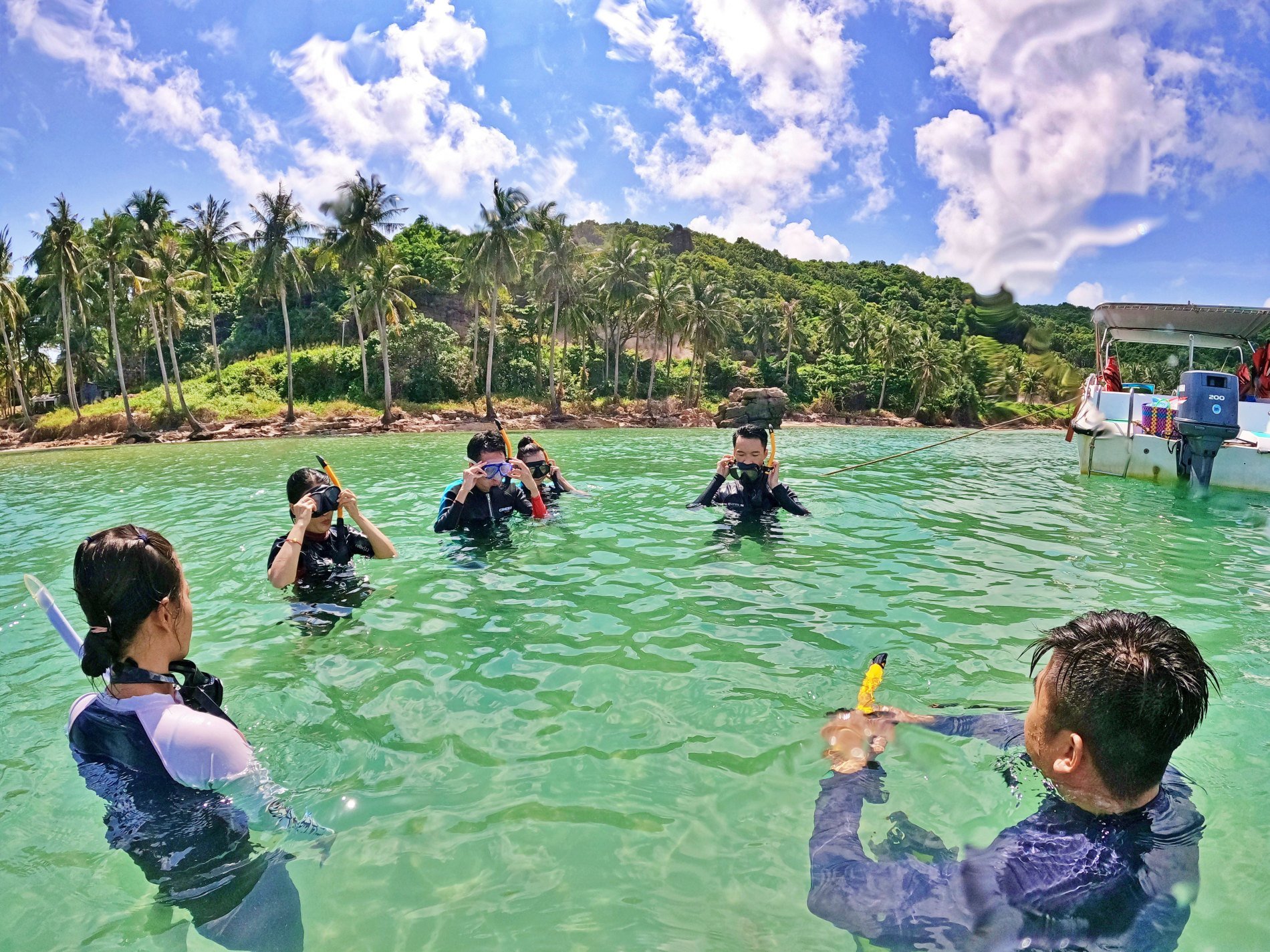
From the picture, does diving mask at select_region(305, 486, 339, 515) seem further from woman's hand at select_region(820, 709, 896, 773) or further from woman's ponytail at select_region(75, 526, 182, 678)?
woman's hand at select_region(820, 709, 896, 773)

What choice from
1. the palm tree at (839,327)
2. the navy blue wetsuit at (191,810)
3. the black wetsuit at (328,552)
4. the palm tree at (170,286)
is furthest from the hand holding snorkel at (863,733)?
the palm tree at (839,327)

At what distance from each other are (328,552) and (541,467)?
4.38 meters

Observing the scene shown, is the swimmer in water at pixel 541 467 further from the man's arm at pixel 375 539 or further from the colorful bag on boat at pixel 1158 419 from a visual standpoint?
the colorful bag on boat at pixel 1158 419

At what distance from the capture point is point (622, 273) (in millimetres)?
49719

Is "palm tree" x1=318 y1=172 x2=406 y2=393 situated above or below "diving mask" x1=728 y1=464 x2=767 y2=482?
above

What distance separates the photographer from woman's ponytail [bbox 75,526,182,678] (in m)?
2.32

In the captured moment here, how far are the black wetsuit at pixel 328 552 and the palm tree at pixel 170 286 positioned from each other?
37.2m

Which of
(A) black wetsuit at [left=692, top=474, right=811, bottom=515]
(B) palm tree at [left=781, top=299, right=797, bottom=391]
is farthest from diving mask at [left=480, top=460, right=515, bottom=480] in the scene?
(B) palm tree at [left=781, top=299, right=797, bottom=391]

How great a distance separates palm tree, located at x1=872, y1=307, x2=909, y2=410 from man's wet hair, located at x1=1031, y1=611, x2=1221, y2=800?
5894 centimetres

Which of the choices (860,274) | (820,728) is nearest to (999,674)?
(820,728)

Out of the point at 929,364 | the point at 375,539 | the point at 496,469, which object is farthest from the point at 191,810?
the point at 929,364

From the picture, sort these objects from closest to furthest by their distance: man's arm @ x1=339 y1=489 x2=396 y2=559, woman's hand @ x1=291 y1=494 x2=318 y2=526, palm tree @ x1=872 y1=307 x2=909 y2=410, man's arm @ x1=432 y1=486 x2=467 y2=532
Result: 1. woman's hand @ x1=291 y1=494 x2=318 y2=526
2. man's arm @ x1=339 y1=489 x2=396 y2=559
3. man's arm @ x1=432 y1=486 x2=467 y2=532
4. palm tree @ x1=872 y1=307 x2=909 y2=410

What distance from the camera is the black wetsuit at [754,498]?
9.04 metres

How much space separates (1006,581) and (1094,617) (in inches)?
197
